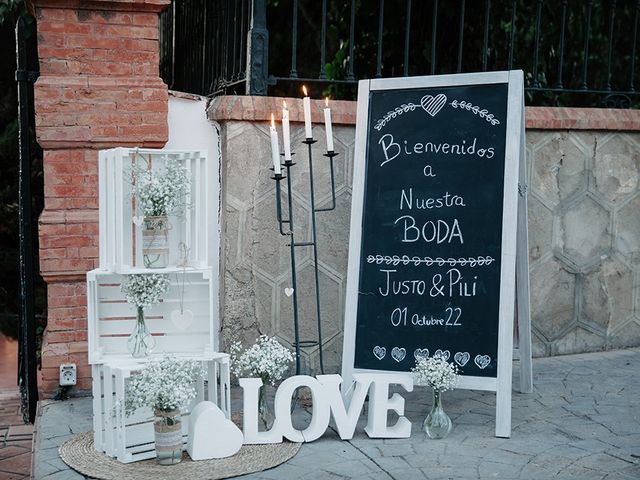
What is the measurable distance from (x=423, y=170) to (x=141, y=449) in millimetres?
1907

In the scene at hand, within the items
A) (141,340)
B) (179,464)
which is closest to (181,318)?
(141,340)

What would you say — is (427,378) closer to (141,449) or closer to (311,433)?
(311,433)

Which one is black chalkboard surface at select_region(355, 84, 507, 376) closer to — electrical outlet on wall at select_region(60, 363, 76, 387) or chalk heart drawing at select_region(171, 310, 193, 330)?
chalk heart drawing at select_region(171, 310, 193, 330)

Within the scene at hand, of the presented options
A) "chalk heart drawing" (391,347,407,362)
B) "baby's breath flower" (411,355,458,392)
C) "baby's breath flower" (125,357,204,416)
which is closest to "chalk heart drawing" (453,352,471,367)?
"baby's breath flower" (411,355,458,392)

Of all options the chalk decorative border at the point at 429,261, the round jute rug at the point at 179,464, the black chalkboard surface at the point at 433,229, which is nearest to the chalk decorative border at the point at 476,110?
the black chalkboard surface at the point at 433,229

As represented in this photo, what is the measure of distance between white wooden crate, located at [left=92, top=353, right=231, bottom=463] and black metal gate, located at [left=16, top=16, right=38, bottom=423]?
0.99 meters

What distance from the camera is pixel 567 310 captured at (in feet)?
18.5

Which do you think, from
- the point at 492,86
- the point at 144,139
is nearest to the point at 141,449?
the point at 144,139

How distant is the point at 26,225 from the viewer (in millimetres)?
4660

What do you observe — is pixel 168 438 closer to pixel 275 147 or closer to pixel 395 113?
pixel 275 147

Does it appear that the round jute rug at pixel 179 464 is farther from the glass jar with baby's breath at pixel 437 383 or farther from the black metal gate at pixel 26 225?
the black metal gate at pixel 26 225

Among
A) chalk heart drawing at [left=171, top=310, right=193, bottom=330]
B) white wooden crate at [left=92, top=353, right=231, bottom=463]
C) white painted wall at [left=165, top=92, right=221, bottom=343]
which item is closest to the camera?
white wooden crate at [left=92, top=353, right=231, bottom=463]

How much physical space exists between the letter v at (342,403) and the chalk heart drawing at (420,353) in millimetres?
322

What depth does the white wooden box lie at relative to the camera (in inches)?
150
